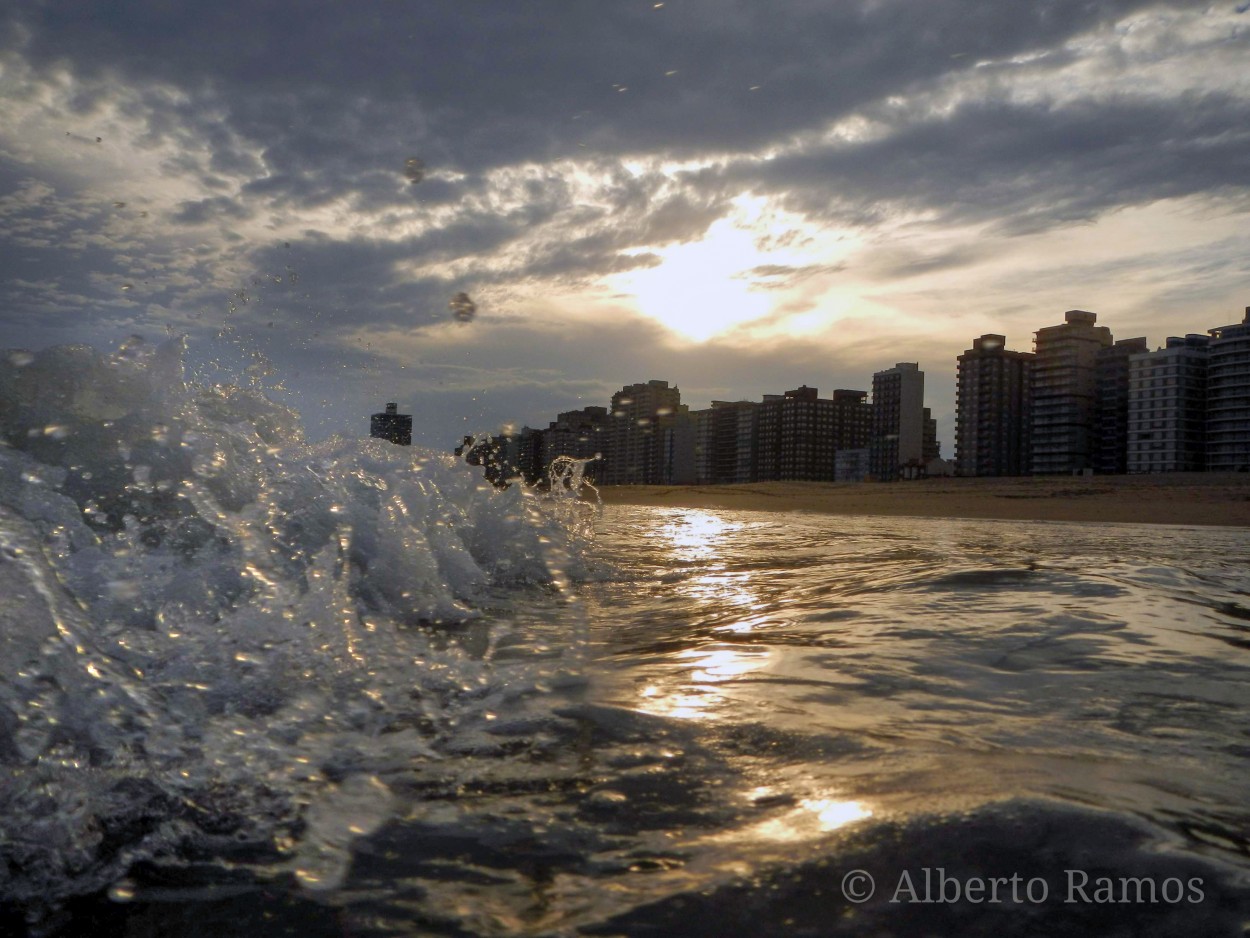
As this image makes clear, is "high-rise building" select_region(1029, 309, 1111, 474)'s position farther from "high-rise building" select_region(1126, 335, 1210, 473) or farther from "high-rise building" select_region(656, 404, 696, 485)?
"high-rise building" select_region(656, 404, 696, 485)

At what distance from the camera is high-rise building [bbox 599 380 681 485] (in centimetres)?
8719

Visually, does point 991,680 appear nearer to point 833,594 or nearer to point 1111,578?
point 833,594

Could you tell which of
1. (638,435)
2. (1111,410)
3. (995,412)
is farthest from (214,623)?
(638,435)

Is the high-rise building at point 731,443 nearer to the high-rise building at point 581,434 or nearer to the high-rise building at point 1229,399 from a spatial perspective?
the high-rise building at point 581,434

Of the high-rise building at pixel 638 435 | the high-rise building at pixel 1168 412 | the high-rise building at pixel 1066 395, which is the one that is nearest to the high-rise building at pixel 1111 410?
the high-rise building at pixel 1066 395

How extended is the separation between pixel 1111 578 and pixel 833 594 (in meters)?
1.67

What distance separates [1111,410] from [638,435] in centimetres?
4408

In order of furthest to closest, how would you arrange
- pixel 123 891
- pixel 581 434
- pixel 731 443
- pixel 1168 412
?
pixel 731 443
pixel 581 434
pixel 1168 412
pixel 123 891

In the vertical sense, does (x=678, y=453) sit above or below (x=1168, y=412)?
below

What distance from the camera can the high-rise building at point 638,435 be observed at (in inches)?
3433

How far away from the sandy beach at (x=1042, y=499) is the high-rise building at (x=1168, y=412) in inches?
1341

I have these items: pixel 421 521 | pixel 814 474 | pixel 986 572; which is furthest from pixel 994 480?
pixel 814 474

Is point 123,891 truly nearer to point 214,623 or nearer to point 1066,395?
point 214,623

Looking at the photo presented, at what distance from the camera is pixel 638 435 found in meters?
90.6
